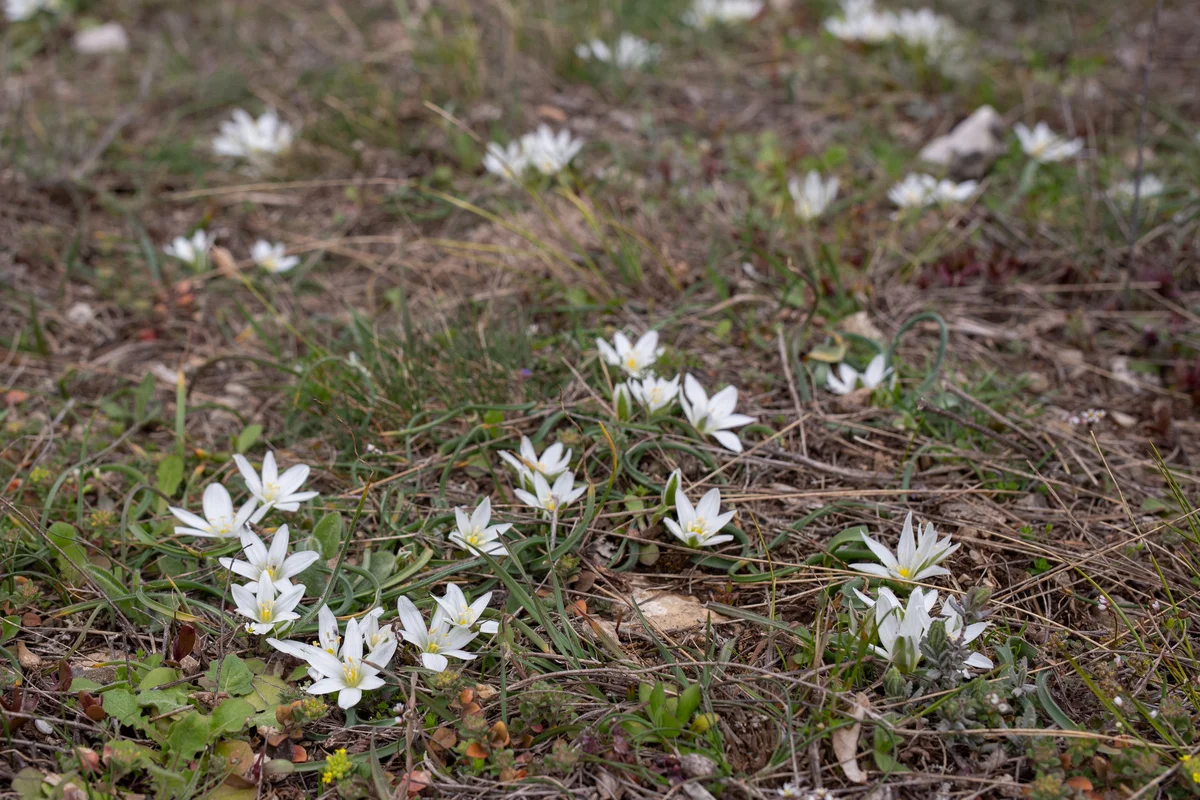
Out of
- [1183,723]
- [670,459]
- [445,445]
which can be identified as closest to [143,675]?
[445,445]

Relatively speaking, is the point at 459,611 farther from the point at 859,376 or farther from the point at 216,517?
the point at 859,376

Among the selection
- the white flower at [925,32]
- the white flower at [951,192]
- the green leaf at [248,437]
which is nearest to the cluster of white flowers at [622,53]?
the white flower at [925,32]

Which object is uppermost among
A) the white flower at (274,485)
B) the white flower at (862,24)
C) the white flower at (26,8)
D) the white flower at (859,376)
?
the white flower at (26,8)

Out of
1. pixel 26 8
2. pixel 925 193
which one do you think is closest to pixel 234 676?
pixel 925 193

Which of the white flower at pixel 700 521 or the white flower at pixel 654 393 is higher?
the white flower at pixel 654 393

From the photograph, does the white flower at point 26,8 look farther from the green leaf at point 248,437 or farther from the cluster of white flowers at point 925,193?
the cluster of white flowers at point 925,193

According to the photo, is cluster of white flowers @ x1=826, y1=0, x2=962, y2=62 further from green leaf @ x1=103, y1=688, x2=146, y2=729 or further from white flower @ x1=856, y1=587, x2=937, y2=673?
green leaf @ x1=103, y1=688, x2=146, y2=729
